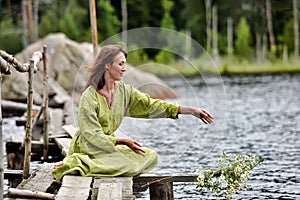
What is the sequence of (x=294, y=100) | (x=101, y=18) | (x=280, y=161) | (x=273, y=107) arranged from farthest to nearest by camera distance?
(x=101, y=18) < (x=294, y=100) < (x=273, y=107) < (x=280, y=161)

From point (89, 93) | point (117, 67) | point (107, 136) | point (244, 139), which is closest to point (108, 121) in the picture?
point (107, 136)

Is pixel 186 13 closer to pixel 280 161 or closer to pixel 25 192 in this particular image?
pixel 280 161

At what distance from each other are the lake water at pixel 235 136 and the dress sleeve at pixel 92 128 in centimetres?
71

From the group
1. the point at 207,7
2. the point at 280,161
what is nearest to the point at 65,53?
the point at 280,161

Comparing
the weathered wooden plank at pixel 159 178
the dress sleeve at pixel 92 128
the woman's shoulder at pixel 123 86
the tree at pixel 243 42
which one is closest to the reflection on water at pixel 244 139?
the weathered wooden plank at pixel 159 178

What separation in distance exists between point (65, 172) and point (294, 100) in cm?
2038

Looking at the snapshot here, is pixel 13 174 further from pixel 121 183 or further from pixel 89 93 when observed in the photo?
pixel 121 183

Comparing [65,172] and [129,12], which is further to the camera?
[129,12]

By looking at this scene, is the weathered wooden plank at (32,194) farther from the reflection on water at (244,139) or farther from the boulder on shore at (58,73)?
the boulder on shore at (58,73)

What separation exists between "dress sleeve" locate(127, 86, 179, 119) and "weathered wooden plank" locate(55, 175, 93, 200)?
899 mm

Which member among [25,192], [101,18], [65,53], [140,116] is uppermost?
[101,18]

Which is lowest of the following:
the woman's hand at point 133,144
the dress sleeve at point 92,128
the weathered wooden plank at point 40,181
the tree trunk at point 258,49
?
the weathered wooden plank at point 40,181

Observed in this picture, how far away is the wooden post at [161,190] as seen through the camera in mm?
7801

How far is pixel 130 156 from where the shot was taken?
25.2 ft
